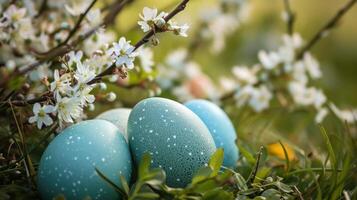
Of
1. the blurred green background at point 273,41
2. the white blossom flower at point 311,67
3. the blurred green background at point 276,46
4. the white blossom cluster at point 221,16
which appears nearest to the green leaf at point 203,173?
the blurred green background at point 276,46

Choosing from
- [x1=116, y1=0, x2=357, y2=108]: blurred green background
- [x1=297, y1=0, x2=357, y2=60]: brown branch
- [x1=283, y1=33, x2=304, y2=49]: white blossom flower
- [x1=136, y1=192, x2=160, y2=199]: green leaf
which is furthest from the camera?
[x1=116, y1=0, x2=357, y2=108]: blurred green background

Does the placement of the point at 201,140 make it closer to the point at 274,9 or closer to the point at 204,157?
the point at 204,157

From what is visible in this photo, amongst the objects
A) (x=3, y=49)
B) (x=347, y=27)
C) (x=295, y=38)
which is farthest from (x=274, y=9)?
(x=3, y=49)

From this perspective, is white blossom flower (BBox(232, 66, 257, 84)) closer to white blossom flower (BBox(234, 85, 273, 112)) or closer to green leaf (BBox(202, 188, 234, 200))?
white blossom flower (BBox(234, 85, 273, 112))

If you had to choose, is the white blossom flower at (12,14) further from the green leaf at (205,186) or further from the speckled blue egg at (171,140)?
the green leaf at (205,186)

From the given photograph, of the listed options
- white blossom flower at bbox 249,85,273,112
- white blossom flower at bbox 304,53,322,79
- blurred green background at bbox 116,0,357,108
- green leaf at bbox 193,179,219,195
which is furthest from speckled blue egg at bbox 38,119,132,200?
blurred green background at bbox 116,0,357,108
